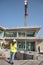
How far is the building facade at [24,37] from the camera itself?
1287 inches

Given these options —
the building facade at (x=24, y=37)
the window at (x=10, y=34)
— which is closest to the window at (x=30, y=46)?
the building facade at (x=24, y=37)

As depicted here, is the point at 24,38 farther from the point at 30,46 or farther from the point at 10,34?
the point at 10,34

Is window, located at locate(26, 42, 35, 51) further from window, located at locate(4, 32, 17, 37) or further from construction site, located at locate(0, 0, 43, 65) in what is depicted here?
window, located at locate(4, 32, 17, 37)

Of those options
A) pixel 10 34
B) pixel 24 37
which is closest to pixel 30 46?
pixel 24 37

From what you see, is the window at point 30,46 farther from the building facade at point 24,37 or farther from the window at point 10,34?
the window at point 10,34

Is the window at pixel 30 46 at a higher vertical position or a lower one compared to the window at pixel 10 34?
lower

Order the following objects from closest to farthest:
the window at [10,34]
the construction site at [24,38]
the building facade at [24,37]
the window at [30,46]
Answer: the construction site at [24,38]
the building facade at [24,37]
the window at [30,46]
the window at [10,34]

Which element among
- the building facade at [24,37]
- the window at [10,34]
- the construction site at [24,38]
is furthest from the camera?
the window at [10,34]

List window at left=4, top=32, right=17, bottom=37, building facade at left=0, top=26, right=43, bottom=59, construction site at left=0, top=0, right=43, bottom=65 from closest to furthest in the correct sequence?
construction site at left=0, top=0, right=43, bottom=65 → building facade at left=0, top=26, right=43, bottom=59 → window at left=4, top=32, right=17, bottom=37

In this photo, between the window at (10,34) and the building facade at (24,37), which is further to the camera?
the window at (10,34)

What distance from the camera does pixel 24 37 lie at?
32.9 m

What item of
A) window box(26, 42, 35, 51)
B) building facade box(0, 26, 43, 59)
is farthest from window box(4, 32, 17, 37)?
window box(26, 42, 35, 51)

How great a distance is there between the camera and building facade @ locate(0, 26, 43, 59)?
32.7 m

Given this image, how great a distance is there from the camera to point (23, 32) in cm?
3450
